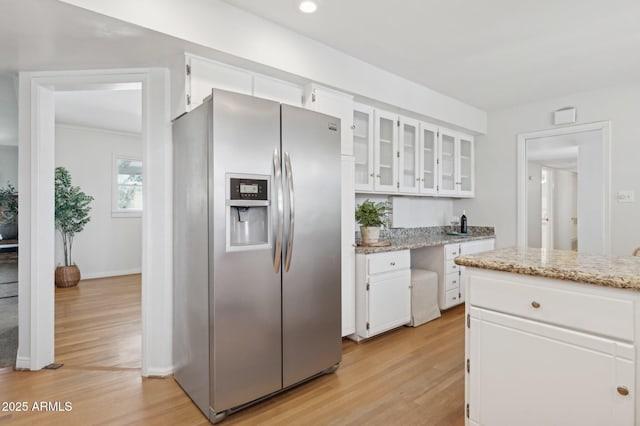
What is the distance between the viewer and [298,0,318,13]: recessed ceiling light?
2217mm

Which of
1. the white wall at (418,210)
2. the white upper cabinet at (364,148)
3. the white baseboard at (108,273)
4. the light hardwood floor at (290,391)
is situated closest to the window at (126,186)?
the white baseboard at (108,273)

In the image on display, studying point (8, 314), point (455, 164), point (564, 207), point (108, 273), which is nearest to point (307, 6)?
point (455, 164)

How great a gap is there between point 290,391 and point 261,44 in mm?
2332

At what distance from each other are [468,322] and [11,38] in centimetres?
303

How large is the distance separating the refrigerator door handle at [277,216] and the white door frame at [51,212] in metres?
0.88

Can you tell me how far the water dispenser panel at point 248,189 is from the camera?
6.48 ft

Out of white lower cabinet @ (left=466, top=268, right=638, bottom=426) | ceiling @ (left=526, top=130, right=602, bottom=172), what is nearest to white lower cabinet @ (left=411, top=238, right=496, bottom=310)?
ceiling @ (left=526, top=130, right=602, bottom=172)

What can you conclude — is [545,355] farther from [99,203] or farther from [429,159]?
[99,203]

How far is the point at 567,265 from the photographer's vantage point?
154 cm

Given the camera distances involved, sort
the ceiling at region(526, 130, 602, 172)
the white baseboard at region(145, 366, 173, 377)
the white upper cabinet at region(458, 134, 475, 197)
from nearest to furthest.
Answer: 1. the white baseboard at region(145, 366, 173, 377)
2. the ceiling at region(526, 130, 602, 172)
3. the white upper cabinet at region(458, 134, 475, 197)

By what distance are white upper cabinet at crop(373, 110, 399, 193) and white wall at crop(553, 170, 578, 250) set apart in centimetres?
211

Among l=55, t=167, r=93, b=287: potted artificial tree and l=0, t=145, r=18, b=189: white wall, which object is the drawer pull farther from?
l=55, t=167, r=93, b=287: potted artificial tree

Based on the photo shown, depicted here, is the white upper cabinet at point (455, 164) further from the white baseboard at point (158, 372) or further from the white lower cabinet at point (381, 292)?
the white baseboard at point (158, 372)

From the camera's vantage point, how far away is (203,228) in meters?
2.01
